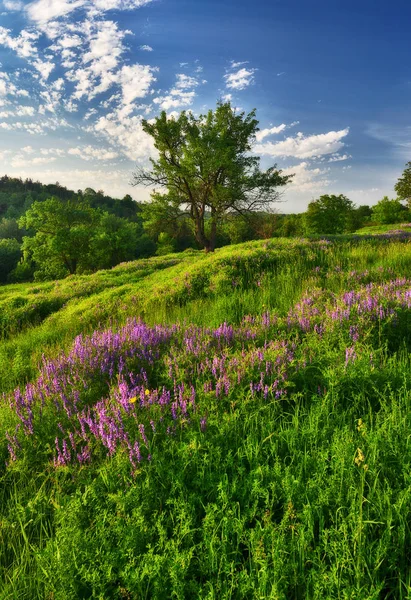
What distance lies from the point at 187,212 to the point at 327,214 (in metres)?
45.6

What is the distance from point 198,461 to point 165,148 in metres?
39.4

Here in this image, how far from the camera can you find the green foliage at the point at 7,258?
7931cm

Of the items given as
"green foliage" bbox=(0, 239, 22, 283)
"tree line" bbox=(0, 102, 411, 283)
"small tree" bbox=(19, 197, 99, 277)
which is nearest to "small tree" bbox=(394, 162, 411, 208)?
"tree line" bbox=(0, 102, 411, 283)

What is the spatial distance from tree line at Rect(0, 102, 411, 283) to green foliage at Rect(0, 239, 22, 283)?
0.82ft

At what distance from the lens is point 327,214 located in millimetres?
71000

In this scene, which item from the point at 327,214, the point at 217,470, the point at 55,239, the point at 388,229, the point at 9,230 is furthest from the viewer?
the point at 9,230

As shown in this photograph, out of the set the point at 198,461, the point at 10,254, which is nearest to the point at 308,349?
the point at 198,461

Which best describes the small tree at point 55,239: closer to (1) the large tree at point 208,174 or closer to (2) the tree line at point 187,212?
(2) the tree line at point 187,212

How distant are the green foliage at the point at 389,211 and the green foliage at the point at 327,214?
34.6 ft

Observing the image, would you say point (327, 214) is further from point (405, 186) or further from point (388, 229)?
point (388, 229)

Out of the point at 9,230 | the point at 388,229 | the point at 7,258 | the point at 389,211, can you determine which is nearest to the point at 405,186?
the point at 389,211

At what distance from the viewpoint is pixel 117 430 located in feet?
8.39

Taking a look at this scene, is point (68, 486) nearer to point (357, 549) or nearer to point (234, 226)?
point (357, 549)

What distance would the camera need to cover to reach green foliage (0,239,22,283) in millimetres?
79312
